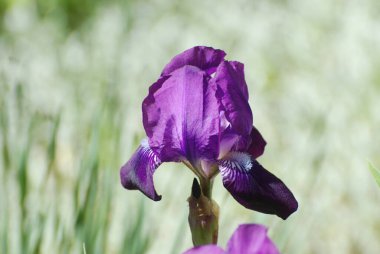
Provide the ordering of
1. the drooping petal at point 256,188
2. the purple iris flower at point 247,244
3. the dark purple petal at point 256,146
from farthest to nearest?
the dark purple petal at point 256,146 < the drooping petal at point 256,188 < the purple iris flower at point 247,244

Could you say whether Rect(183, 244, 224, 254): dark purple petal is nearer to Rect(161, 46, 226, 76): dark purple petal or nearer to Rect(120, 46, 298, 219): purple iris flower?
Rect(120, 46, 298, 219): purple iris flower

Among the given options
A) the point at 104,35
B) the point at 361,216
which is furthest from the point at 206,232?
the point at 104,35

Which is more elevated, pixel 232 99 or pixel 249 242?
pixel 232 99

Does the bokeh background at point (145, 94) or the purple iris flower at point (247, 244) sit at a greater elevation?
the bokeh background at point (145, 94)

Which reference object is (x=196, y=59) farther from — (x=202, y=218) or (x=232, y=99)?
(x=202, y=218)

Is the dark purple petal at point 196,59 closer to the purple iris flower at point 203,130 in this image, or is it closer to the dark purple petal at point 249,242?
the purple iris flower at point 203,130

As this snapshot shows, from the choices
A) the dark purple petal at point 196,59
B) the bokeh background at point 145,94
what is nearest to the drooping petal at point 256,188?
the dark purple petal at point 196,59

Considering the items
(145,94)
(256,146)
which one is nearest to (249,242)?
(256,146)
